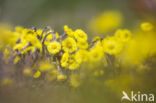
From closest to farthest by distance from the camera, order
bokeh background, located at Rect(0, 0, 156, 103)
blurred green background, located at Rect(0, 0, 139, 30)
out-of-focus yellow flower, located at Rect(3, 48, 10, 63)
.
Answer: bokeh background, located at Rect(0, 0, 156, 103) → out-of-focus yellow flower, located at Rect(3, 48, 10, 63) → blurred green background, located at Rect(0, 0, 139, 30)

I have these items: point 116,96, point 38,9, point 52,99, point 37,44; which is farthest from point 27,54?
point 38,9

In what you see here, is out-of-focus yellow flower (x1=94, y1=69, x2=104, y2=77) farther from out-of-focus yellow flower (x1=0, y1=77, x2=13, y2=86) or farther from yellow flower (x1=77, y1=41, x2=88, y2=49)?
out-of-focus yellow flower (x1=0, y1=77, x2=13, y2=86)

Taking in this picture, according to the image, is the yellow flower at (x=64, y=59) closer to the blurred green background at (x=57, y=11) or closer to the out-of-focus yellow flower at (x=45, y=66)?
the out-of-focus yellow flower at (x=45, y=66)

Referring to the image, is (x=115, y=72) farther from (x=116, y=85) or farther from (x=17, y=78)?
(x=17, y=78)

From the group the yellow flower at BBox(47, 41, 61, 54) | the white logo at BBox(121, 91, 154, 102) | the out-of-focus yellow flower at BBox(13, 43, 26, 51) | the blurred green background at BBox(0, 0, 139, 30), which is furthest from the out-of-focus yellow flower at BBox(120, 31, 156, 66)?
the blurred green background at BBox(0, 0, 139, 30)

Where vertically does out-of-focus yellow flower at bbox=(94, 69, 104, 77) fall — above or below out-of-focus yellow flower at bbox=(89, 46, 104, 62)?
below

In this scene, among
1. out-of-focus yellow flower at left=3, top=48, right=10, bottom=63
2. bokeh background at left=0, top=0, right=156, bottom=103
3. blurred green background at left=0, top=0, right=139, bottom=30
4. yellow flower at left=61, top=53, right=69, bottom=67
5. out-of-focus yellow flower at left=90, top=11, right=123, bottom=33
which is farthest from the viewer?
blurred green background at left=0, top=0, right=139, bottom=30

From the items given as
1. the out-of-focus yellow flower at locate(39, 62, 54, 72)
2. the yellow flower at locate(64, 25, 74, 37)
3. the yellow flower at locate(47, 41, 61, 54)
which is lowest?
the out-of-focus yellow flower at locate(39, 62, 54, 72)
